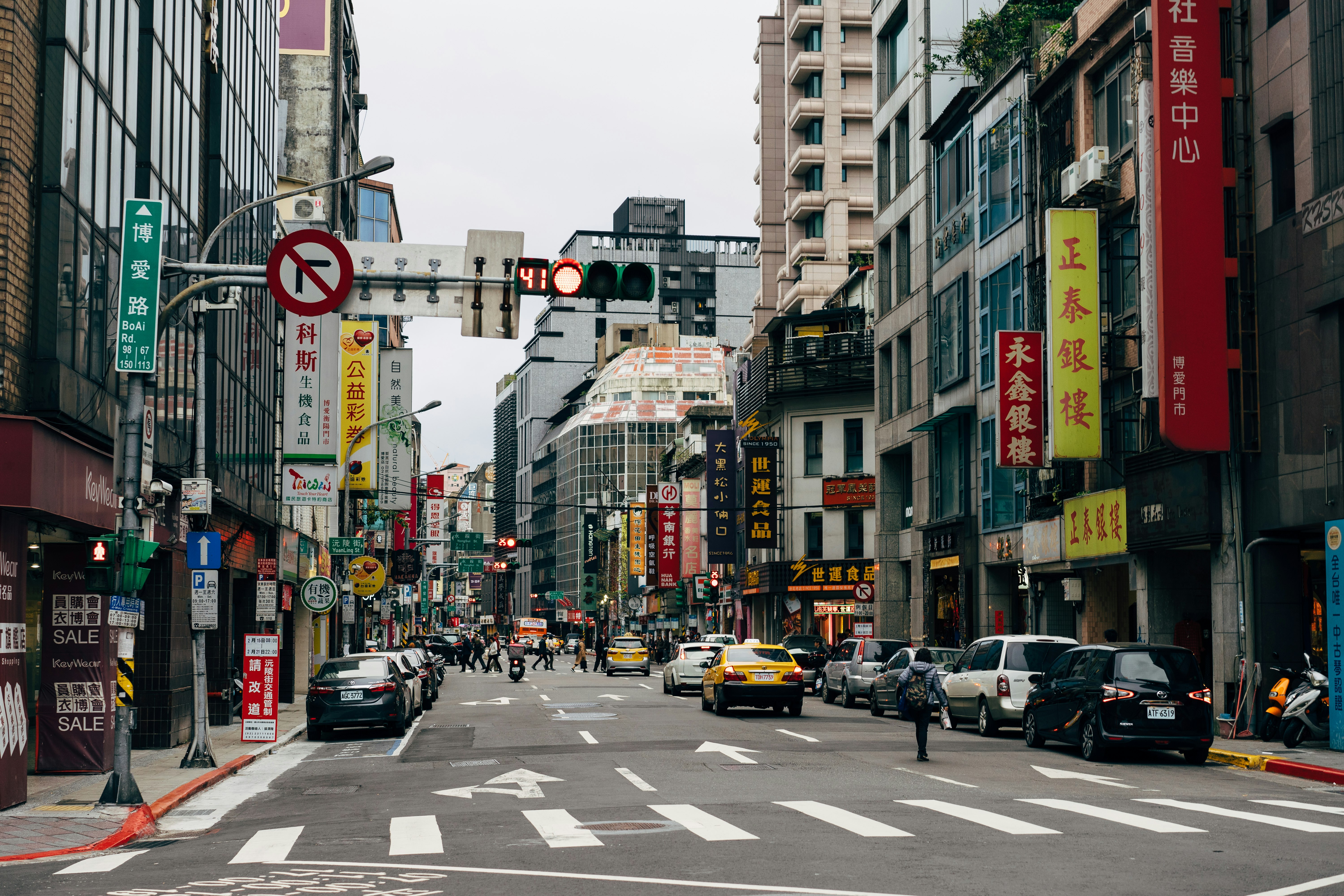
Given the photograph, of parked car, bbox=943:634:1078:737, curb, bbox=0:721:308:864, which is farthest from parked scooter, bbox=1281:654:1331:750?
curb, bbox=0:721:308:864

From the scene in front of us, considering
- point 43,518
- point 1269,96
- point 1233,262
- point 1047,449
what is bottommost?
point 43,518

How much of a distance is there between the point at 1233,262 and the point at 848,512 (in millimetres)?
41790

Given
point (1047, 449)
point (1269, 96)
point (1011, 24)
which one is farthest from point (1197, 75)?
point (1011, 24)

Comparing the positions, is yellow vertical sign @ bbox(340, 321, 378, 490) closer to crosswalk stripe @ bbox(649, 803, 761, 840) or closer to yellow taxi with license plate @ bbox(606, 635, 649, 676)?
yellow taxi with license plate @ bbox(606, 635, 649, 676)

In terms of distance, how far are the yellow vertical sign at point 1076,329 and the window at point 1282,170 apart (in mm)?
6001

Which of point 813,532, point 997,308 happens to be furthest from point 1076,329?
point 813,532

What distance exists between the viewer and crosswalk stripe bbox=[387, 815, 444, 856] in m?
12.2

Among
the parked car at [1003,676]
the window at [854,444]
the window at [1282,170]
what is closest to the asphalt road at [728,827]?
the parked car at [1003,676]

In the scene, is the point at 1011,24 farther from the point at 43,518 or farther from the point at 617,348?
the point at 617,348

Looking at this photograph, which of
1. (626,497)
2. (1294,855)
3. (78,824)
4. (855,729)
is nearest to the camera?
(1294,855)

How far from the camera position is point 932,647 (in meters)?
45.0

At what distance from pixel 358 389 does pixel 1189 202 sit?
32.1 meters

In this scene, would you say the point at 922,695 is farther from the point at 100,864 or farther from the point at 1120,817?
the point at 100,864

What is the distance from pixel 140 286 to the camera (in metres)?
17.5
